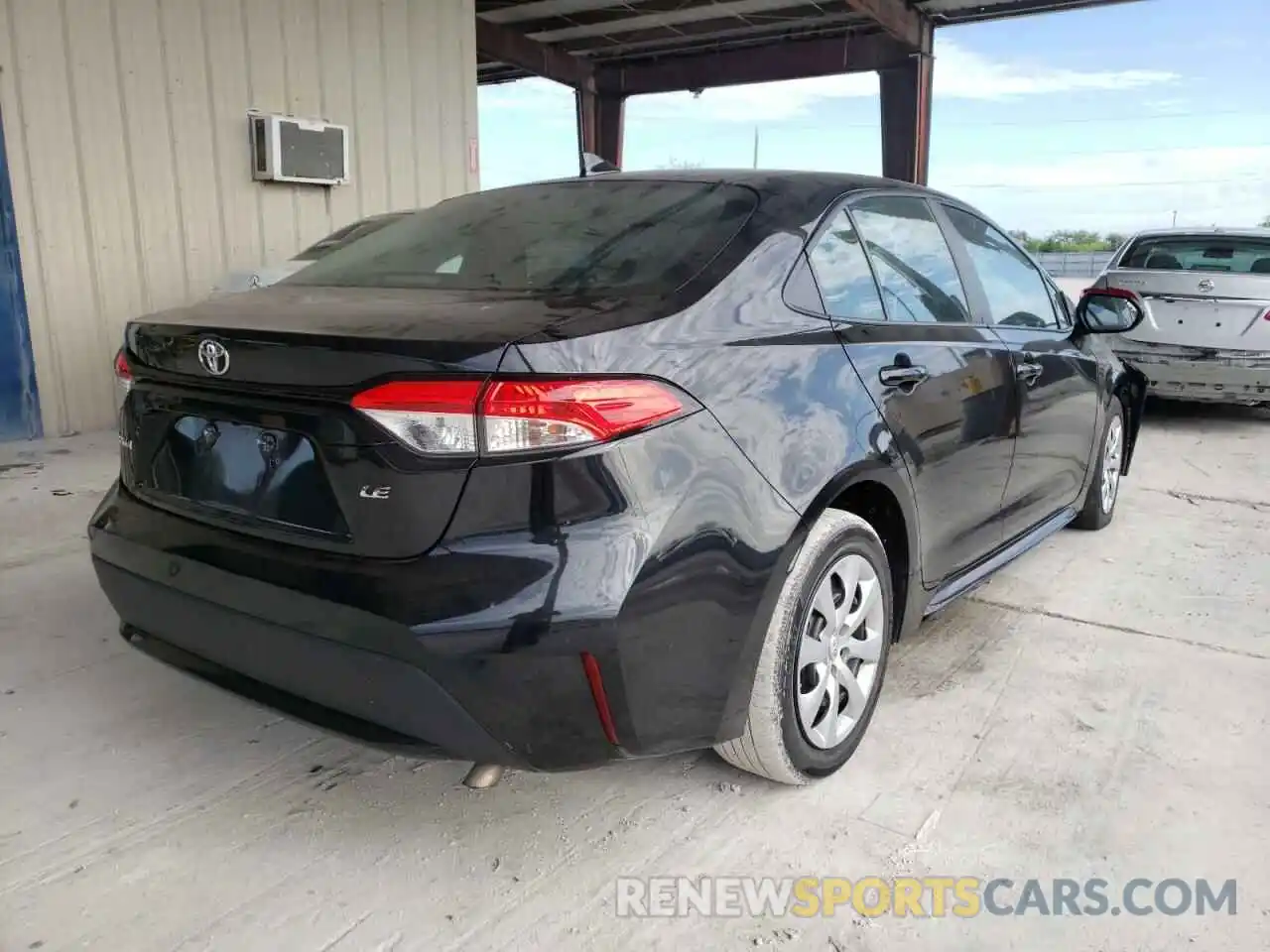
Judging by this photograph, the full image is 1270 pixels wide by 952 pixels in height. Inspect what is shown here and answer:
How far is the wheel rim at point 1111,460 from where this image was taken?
4402mm

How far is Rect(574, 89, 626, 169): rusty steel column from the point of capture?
49.8ft

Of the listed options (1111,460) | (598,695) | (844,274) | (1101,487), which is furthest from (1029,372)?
(598,695)

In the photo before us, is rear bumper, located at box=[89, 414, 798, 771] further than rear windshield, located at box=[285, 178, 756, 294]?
No

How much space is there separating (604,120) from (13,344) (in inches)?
439

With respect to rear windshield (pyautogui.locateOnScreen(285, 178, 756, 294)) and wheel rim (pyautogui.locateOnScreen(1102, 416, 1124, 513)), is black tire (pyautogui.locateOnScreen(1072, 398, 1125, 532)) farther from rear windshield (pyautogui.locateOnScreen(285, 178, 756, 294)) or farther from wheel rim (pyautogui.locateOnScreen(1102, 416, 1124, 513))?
rear windshield (pyautogui.locateOnScreen(285, 178, 756, 294))

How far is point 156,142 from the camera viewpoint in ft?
20.9

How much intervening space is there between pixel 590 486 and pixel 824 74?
13137 millimetres

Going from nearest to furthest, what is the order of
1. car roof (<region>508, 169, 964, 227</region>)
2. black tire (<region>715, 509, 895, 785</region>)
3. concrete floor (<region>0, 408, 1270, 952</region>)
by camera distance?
concrete floor (<region>0, 408, 1270, 952</region>) < black tire (<region>715, 509, 895, 785</region>) < car roof (<region>508, 169, 964, 227</region>)

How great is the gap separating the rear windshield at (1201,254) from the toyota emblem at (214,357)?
282 inches

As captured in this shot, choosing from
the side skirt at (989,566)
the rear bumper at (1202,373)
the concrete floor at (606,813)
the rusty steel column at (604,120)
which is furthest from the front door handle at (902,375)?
the rusty steel column at (604,120)

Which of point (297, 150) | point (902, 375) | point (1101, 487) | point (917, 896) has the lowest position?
point (917, 896)

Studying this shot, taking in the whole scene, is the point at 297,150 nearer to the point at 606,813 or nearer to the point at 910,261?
the point at 910,261

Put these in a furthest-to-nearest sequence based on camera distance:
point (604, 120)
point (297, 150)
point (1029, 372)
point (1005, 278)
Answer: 1. point (604, 120)
2. point (297, 150)
3. point (1005, 278)
4. point (1029, 372)

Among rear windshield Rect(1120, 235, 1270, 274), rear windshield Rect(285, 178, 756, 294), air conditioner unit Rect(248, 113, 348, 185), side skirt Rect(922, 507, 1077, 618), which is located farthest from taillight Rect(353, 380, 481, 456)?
rear windshield Rect(1120, 235, 1270, 274)
